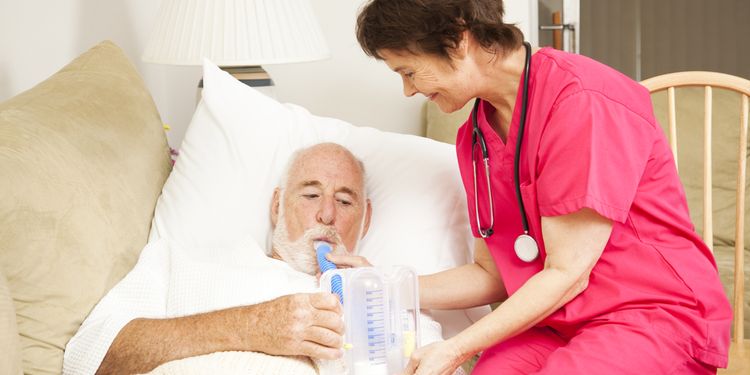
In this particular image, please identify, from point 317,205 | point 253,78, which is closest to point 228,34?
point 253,78

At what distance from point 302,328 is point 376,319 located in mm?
155

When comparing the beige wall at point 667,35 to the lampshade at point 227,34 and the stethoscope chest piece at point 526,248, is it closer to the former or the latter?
the lampshade at point 227,34

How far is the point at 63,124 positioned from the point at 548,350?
1.05 metres

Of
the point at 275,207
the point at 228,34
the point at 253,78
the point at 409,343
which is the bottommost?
the point at 409,343

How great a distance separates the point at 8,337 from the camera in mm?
1312

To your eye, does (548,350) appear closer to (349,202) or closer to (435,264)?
(435,264)

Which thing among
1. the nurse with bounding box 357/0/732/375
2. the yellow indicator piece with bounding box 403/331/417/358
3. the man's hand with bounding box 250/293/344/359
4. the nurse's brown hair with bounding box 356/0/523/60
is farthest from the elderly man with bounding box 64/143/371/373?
the nurse's brown hair with bounding box 356/0/523/60

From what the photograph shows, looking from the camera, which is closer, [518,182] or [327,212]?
[518,182]

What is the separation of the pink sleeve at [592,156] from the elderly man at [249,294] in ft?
1.40

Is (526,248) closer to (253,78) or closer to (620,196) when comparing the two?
(620,196)

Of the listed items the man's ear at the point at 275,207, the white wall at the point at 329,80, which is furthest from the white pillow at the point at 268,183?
the white wall at the point at 329,80

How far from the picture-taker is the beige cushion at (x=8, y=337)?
4.22 ft

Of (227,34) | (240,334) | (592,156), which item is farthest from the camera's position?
(227,34)

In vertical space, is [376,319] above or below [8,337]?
below
